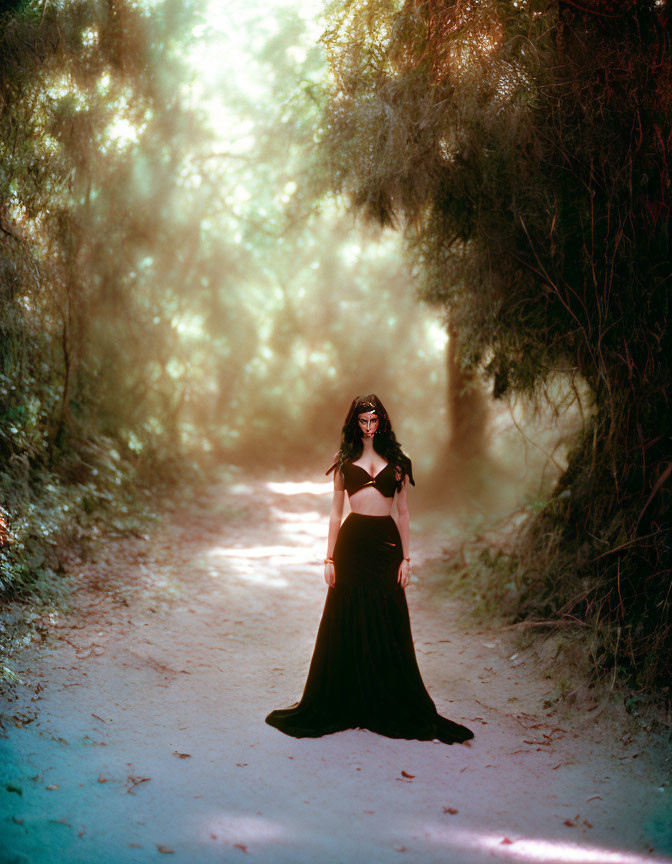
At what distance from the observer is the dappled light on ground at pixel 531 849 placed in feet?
10.1

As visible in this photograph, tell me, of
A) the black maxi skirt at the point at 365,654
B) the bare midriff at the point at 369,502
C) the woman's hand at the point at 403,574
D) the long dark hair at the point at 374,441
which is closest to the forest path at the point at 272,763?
the black maxi skirt at the point at 365,654

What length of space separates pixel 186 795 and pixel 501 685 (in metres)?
2.66

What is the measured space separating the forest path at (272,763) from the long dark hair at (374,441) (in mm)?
1679

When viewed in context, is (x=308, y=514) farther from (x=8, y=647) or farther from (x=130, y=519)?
(x=8, y=647)

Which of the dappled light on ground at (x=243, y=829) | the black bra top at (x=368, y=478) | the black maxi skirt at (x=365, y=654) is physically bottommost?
the dappled light on ground at (x=243, y=829)

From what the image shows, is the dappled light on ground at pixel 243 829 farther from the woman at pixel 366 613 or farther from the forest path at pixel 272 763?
the woman at pixel 366 613

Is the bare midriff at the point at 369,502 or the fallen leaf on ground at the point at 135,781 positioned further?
the bare midriff at the point at 369,502

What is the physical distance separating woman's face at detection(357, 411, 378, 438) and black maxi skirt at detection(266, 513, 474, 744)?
55 cm

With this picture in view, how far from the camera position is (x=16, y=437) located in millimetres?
7121

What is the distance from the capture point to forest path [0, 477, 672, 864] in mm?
3164

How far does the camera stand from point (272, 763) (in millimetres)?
3891

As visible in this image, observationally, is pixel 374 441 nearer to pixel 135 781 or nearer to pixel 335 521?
pixel 335 521

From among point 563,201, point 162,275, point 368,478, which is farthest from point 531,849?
point 162,275

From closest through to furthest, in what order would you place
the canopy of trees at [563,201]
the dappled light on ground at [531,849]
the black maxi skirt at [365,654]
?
the dappled light on ground at [531,849], the black maxi skirt at [365,654], the canopy of trees at [563,201]
